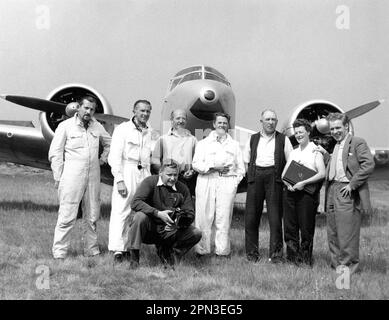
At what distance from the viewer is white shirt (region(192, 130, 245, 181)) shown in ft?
19.1

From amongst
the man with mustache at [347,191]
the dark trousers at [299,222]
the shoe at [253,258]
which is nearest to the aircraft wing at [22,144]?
the shoe at [253,258]

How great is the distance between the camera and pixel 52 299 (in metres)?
3.94

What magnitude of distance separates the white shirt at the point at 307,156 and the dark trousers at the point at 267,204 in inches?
13.6

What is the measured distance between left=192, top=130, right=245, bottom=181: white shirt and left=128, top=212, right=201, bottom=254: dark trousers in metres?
0.90

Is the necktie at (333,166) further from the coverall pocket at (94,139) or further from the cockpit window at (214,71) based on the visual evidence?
the cockpit window at (214,71)

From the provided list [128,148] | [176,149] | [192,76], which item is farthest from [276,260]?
[192,76]

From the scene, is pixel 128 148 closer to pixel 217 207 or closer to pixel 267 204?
pixel 217 207

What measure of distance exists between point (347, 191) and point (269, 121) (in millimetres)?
1360

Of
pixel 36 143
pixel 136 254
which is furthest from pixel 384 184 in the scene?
pixel 136 254

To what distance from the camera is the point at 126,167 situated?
5633mm

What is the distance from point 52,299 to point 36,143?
304 inches

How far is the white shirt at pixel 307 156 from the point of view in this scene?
5398 mm
